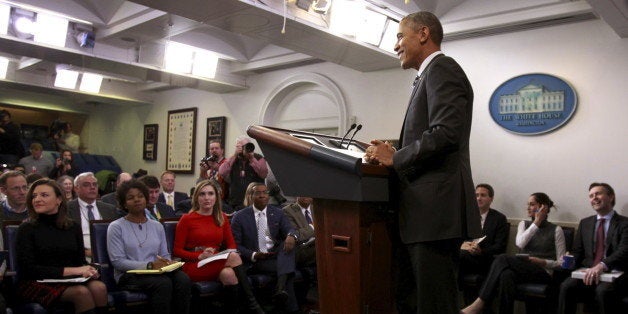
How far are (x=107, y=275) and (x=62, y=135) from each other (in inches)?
266

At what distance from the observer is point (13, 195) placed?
3.90 metres

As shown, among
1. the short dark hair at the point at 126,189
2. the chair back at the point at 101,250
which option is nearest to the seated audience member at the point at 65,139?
the short dark hair at the point at 126,189

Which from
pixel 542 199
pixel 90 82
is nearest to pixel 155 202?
pixel 542 199

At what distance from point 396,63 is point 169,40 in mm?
2671

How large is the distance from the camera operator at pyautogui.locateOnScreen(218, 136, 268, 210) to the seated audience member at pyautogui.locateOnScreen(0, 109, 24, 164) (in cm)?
342

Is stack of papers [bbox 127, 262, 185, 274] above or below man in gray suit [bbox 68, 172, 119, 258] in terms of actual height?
below

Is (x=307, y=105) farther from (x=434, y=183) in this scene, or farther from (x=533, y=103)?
(x=434, y=183)

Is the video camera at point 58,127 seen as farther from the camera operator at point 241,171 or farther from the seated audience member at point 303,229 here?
the seated audience member at point 303,229

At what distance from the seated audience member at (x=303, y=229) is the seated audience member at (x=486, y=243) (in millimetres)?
1267

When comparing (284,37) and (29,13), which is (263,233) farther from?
(29,13)

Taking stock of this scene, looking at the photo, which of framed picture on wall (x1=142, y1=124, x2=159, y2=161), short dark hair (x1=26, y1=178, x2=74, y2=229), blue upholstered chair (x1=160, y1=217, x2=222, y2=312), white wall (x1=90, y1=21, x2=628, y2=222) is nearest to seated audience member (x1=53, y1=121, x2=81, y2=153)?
framed picture on wall (x1=142, y1=124, x2=159, y2=161)

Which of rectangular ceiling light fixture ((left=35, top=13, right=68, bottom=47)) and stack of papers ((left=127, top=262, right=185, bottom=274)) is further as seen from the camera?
rectangular ceiling light fixture ((left=35, top=13, right=68, bottom=47))

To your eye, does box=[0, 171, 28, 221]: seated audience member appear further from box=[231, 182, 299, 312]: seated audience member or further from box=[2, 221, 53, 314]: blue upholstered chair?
box=[231, 182, 299, 312]: seated audience member

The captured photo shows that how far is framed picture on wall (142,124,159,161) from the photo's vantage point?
9.45 meters
